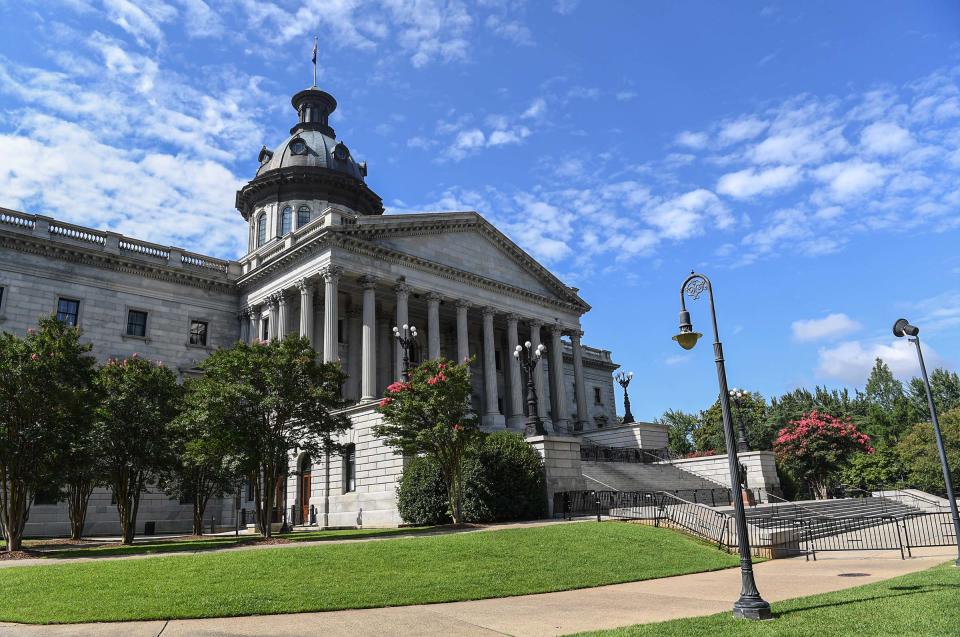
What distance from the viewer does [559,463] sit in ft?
93.9

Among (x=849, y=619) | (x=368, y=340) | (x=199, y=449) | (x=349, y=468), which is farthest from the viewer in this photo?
(x=368, y=340)

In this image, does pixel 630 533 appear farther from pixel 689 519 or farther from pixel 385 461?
pixel 385 461

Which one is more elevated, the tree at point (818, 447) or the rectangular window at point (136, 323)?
the rectangular window at point (136, 323)

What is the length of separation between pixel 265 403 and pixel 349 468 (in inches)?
408

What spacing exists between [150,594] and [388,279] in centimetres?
3072

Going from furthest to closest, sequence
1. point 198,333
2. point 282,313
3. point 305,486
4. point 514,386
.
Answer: point 514,386 < point 198,333 < point 282,313 < point 305,486

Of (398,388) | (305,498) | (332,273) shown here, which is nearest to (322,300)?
(332,273)

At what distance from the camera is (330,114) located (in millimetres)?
66188

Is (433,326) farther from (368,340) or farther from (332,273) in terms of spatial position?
(332,273)

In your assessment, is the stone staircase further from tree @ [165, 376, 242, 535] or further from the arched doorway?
tree @ [165, 376, 242, 535]

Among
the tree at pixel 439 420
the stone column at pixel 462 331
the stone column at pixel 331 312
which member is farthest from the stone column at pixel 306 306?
the tree at pixel 439 420

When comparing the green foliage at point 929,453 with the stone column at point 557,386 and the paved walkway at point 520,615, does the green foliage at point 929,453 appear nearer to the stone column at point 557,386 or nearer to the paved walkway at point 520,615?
the stone column at point 557,386

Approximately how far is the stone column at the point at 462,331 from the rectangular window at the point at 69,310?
74.9ft

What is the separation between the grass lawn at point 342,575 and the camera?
11.7 metres
